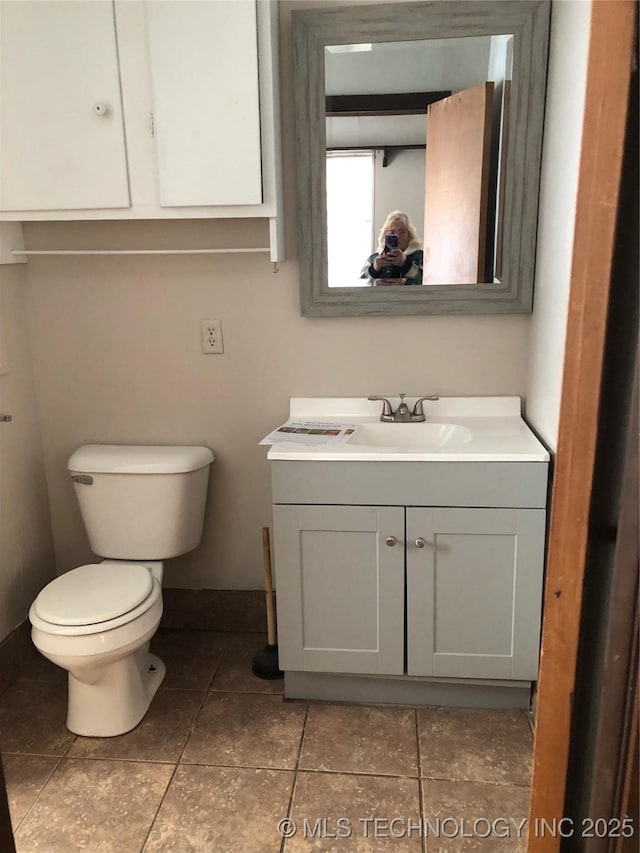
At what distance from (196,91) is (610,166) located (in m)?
1.55

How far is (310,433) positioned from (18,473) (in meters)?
1.03

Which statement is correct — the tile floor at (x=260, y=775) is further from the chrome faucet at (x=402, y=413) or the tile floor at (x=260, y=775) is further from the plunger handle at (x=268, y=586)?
the chrome faucet at (x=402, y=413)

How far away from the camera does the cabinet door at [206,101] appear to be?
186 centimetres

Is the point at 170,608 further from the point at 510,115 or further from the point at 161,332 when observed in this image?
the point at 510,115

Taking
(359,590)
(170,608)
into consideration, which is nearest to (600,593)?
(359,590)

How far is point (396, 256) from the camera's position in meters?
2.16

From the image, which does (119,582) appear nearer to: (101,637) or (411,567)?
(101,637)

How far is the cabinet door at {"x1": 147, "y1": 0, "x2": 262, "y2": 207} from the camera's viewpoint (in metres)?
1.86

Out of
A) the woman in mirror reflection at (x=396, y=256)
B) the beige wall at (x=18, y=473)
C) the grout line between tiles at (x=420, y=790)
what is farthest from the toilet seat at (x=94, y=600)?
the woman in mirror reflection at (x=396, y=256)

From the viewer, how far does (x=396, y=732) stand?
6.51 feet

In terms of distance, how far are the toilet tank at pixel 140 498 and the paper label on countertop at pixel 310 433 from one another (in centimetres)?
33

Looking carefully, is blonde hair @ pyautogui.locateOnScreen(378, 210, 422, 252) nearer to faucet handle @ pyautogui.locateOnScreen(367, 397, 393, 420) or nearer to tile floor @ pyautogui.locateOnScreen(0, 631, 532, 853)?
faucet handle @ pyautogui.locateOnScreen(367, 397, 393, 420)

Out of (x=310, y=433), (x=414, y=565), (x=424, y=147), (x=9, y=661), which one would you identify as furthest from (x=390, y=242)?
(x=9, y=661)

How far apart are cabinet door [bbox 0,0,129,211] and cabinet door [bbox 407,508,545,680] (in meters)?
1.37
